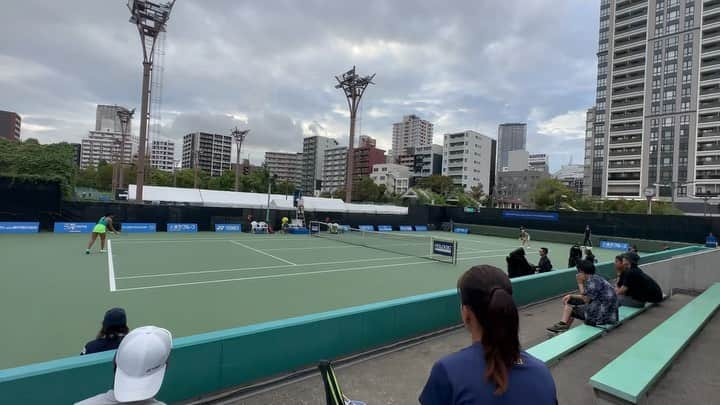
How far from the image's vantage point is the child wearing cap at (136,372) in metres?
1.81

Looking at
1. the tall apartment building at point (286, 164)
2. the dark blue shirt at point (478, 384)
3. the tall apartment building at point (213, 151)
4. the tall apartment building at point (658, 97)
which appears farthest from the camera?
the tall apartment building at point (286, 164)

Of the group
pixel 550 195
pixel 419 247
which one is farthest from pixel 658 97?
pixel 419 247

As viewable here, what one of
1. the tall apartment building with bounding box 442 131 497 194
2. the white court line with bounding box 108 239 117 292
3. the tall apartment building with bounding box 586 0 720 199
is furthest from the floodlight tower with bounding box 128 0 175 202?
the tall apartment building with bounding box 442 131 497 194

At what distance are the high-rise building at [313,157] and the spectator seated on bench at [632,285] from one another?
154 m

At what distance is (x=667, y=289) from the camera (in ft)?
38.6

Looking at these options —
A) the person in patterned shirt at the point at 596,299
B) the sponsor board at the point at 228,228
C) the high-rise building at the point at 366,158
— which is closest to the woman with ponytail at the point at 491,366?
the person in patterned shirt at the point at 596,299

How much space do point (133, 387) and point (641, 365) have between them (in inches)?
185

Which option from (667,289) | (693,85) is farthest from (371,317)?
(693,85)

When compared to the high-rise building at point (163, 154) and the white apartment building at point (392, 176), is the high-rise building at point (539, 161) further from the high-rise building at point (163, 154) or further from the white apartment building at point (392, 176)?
the high-rise building at point (163, 154)

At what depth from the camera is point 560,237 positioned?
30875mm

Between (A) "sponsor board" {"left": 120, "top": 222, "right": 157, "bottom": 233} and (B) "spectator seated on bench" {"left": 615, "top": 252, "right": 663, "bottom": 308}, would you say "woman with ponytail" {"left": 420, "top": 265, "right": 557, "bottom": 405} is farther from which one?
(A) "sponsor board" {"left": 120, "top": 222, "right": 157, "bottom": 233}

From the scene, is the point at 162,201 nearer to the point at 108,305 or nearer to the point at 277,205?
the point at 277,205

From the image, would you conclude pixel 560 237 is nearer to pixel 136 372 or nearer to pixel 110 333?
pixel 110 333

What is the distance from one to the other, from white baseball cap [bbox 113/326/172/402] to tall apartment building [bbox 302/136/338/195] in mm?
159019
